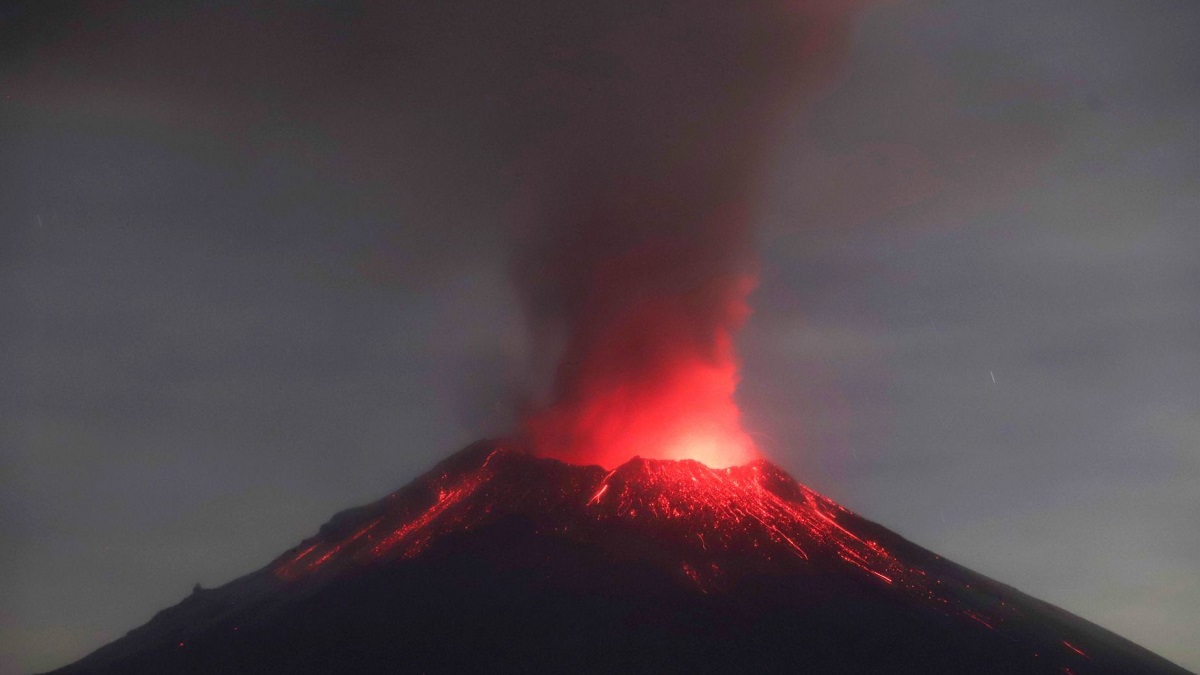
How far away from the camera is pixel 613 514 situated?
40.9m

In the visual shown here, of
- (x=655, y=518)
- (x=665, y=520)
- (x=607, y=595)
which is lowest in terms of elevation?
(x=607, y=595)

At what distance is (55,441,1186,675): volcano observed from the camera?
33.5 metres

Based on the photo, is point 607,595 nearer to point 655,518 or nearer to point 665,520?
point 655,518

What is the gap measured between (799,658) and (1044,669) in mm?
9708

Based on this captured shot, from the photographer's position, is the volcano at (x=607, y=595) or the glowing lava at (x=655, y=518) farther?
the glowing lava at (x=655, y=518)

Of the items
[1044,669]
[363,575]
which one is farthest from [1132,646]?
[363,575]

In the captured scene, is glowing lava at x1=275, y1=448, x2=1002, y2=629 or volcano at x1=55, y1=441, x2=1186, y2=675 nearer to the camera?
volcano at x1=55, y1=441, x2=1186, y2=675

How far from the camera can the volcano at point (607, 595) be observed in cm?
3350

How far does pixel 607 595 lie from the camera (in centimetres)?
3544

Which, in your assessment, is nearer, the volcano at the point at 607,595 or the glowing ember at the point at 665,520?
the volcano at the point at 607,595

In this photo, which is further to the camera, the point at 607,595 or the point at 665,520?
the point at 665,520

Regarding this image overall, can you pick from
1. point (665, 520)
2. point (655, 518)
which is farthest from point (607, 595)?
point (665, 520)

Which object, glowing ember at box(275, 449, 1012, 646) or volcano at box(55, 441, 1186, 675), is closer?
volcano at box(55, 441, 1186, 675)

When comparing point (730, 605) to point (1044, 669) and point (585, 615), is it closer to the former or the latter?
point (585, 615)
